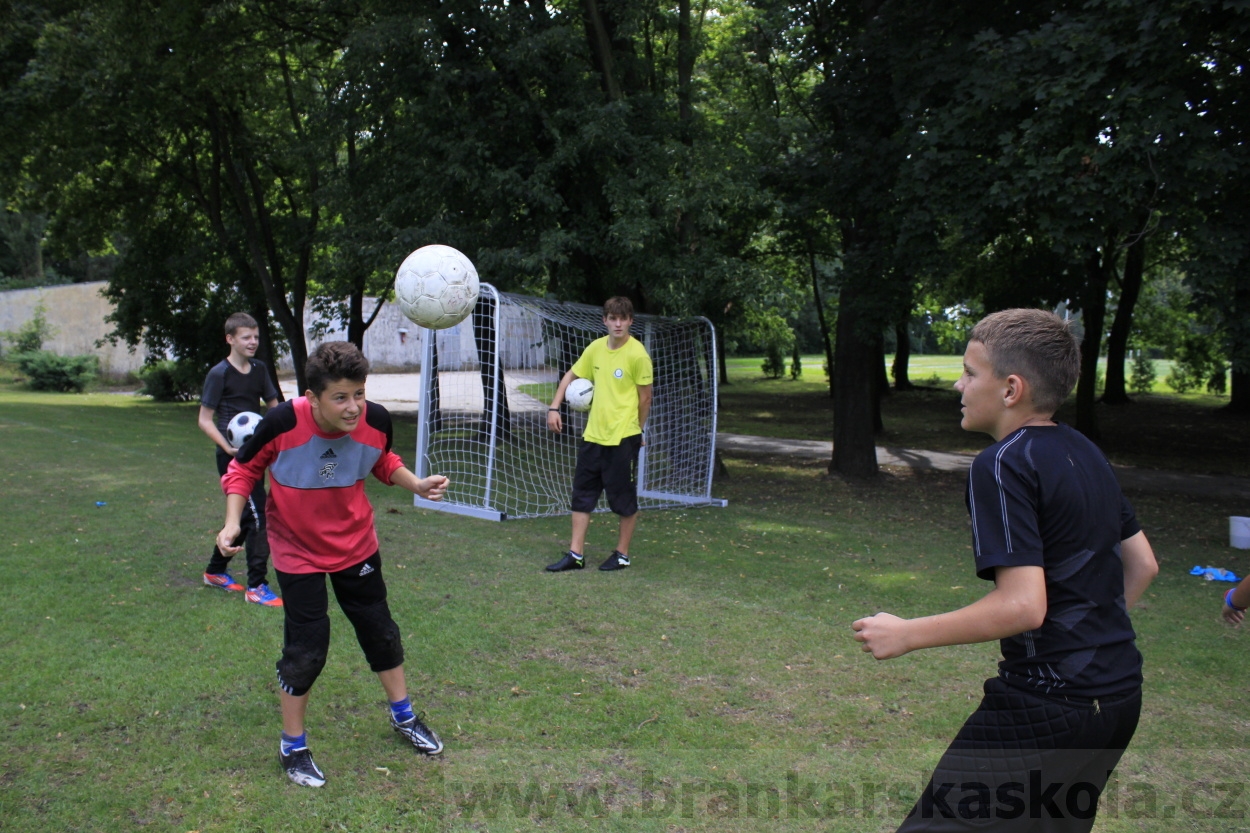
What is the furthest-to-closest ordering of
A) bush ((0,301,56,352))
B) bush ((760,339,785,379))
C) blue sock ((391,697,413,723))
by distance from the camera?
bush ((760,339,785,379)) < bush ((0,301,56,352)) < blue sock ((391,697,413,723))

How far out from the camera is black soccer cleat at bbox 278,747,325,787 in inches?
144

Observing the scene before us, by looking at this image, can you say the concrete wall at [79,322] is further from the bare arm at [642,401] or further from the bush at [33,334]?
the bare arm at [642,401]

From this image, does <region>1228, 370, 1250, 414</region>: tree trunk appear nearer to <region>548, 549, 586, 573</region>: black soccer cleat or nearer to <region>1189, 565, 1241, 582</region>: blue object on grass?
<region>1189, 565, 1241, 582</region>: blue object on grass

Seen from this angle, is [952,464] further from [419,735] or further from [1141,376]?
[1141,376]

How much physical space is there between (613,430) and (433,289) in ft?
6.19

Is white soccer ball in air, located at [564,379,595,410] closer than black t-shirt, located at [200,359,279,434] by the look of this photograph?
No

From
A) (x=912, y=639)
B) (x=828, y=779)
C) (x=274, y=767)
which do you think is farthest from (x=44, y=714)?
(x=912, y=639)

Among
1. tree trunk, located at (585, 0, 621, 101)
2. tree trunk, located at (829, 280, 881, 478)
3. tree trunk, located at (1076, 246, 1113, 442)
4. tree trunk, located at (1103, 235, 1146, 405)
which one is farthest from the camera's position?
tree trunk, located at (1103, 235, 1146, 405)

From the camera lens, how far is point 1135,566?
2438mm

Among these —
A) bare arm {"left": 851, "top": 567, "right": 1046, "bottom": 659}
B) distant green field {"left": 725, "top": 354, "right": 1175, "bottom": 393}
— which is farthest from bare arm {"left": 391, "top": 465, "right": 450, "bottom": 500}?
distant green field {"left": 725, "top": 354, "right": 1175, "bottom": 393}

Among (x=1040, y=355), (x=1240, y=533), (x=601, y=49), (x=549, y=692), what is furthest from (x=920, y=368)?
(x=1040, y=355)

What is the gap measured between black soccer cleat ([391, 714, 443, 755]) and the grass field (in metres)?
0.06

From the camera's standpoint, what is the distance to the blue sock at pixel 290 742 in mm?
3746

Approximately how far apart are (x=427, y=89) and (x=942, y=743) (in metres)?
9.94
